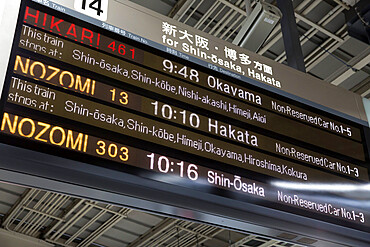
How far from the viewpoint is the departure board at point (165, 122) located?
2371 millimetres

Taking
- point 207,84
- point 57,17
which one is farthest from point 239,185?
point 57,17

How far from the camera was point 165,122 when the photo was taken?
2.68 m

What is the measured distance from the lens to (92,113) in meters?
2.47

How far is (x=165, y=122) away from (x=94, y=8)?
778 mm

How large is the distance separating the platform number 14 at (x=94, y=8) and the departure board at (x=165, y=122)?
0.07 m

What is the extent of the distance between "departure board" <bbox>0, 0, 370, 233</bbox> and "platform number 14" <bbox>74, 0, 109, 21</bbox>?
71mm

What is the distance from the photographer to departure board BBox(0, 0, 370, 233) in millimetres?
2371

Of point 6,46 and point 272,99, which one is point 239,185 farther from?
point 6,46

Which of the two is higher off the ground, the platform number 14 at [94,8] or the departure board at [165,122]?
the platform number 14 at [94,8]

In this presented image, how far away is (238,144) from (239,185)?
273 mm

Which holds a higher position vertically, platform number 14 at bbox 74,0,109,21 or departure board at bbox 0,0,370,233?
platform number 14 at bbox 74,0,109,21

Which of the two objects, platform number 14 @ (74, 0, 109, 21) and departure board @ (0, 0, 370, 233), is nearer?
departure board @ (0, 0, 370, 233)

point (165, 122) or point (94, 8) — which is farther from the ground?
point (94, 8)

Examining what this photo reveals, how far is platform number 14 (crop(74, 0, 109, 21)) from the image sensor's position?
2836 millimetres
